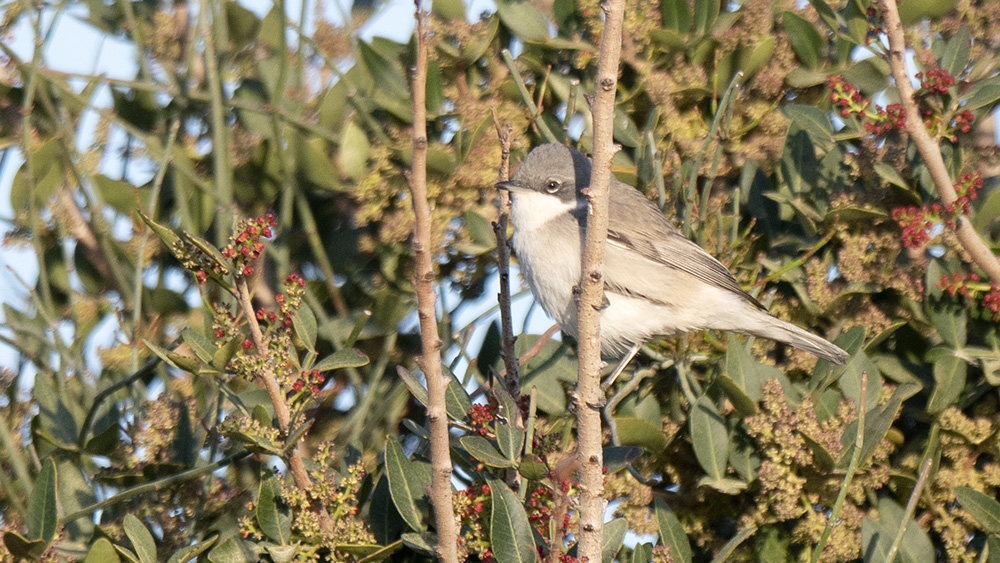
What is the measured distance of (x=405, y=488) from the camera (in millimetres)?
2908

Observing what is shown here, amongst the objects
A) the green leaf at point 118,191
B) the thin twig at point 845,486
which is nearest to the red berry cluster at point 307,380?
the thin twig at point 845,486

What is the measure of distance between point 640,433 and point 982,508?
3.36ft

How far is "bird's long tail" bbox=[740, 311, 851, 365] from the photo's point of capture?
330 cm

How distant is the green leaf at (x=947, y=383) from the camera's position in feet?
10.5

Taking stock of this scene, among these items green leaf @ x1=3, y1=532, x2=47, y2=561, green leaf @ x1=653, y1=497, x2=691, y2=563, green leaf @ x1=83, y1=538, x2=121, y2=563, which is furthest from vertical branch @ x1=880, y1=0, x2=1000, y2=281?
green leaf @ x1=3, y1=532, x2=47, y2=561

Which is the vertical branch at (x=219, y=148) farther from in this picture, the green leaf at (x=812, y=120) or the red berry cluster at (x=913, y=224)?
the red berry cluster at (x=913, y=224)

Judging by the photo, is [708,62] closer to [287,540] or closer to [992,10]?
[992,10]

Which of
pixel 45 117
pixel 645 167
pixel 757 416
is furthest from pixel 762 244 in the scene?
pixel 45 117

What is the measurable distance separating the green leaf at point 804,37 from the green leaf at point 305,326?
209 cm

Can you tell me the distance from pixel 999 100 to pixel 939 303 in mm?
746

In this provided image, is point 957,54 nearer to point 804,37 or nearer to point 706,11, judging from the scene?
point 804,37

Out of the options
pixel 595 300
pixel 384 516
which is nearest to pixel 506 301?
pixel 595 300

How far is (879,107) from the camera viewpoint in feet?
11.1

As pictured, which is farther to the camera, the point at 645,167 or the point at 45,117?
the point at 45,117
